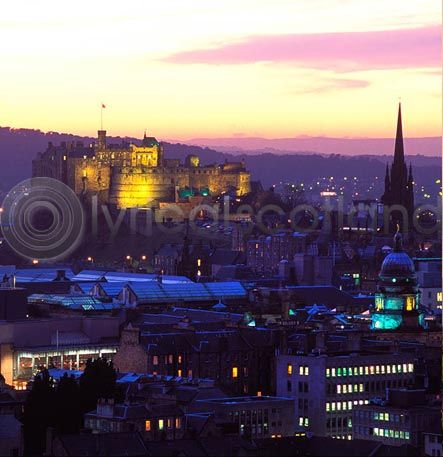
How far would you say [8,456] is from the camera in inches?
3312

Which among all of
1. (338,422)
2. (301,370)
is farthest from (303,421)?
(301,370)

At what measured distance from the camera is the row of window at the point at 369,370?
101312mm

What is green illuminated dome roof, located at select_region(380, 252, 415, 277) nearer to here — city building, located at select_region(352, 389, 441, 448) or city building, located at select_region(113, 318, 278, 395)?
city building, located at select_region(113, 318, 278, 395)

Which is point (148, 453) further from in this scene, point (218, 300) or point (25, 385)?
point (218, 300)

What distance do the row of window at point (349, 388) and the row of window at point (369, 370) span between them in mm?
448

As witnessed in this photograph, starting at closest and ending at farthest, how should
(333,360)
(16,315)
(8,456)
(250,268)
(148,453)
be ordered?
(148,453) < (8,456) < (333,360) < (16,315) < (250,268)

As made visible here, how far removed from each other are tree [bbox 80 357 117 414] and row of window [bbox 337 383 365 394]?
30.7 feet

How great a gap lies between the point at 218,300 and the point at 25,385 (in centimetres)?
2855

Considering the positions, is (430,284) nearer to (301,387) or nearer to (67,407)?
(301,387)

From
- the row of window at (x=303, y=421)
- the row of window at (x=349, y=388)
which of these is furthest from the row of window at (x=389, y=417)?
the row of window at (x=349, y=388)

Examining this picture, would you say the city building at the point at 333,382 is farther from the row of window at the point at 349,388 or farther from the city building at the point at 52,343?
the city building at the point at 52,343

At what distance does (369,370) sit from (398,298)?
19.0 m

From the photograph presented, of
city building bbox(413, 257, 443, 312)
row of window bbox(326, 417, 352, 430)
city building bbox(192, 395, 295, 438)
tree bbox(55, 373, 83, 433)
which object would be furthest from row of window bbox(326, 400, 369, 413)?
city building bbox(413, 257, 443, 312)

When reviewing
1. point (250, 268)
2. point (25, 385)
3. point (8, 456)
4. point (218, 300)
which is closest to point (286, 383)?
point (25, 385)
